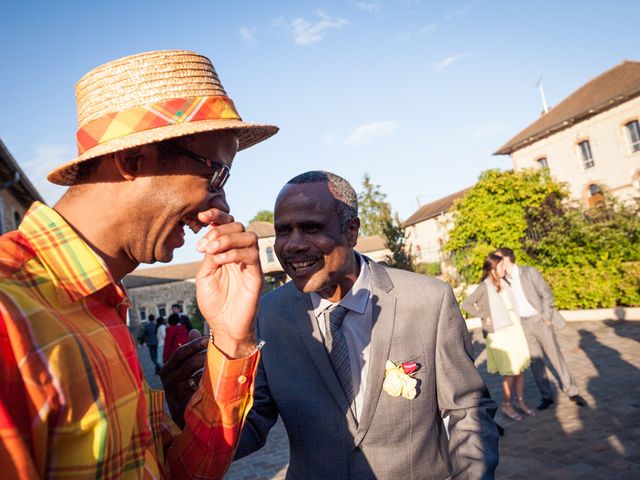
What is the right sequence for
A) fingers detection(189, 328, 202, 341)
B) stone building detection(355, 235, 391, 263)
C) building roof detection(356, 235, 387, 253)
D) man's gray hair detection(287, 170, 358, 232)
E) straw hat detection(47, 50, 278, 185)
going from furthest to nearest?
building roof detection(356, 235, 387, 253) → stone building detection(355, 235, 391, 263) → man's gray hair detection(287, 170, 358, 232) → fingers detection(189, 328, 202, 341) → straw hat detection(47, 50, 278, 185)

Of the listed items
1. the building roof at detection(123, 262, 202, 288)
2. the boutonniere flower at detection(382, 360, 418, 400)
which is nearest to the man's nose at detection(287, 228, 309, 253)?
the boutonniere flower at detection(382, 360, 418, 400)

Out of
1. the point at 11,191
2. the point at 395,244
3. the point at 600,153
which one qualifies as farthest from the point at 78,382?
the point at 600,153

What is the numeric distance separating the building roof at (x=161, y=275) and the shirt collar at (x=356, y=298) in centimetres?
5209

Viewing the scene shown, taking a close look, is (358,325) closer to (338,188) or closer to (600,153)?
(338,188)

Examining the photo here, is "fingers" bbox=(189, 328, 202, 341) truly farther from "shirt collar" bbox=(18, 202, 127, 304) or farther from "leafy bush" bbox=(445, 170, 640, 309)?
"leafy bush" bbox=(445, 170, 640, 309)

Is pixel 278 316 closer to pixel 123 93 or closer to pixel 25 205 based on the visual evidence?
pixel 123 93

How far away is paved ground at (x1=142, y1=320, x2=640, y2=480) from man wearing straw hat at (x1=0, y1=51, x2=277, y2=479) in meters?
4.49

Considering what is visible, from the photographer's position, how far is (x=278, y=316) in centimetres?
268

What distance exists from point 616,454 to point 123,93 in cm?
587

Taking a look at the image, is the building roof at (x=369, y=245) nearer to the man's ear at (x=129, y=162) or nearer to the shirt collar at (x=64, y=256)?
the man's ear at (x=129, y=162)

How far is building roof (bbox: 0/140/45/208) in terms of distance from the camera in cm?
1355

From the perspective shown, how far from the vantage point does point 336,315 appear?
2574mm

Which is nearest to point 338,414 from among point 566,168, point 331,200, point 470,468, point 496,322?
point 470,468

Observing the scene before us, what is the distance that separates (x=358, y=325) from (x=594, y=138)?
Answer: 3340 cm
